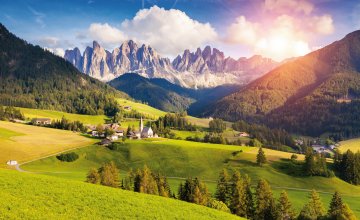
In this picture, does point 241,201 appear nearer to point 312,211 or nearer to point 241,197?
point 241,197

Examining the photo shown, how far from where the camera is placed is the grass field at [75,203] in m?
30.5

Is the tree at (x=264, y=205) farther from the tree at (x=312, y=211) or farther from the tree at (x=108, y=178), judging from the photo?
the tree at (x=108, y=178)

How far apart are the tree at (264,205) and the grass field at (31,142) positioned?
9192 cm

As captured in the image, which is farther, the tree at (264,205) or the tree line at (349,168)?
the tree line at (349,168)

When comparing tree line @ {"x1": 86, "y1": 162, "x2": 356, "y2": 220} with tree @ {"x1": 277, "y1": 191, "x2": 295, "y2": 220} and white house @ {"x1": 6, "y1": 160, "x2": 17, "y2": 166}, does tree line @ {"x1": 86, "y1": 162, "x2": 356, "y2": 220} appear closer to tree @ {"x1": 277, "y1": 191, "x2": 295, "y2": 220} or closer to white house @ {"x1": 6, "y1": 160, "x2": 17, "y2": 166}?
tree @ {"x1": 277, "y1": 191, "x2": 295, "y2": 220}

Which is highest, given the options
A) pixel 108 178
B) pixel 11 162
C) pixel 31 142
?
pixel 31 142

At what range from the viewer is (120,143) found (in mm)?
161875

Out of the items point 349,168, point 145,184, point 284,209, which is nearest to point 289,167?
point 349,168

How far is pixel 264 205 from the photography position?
231 feet

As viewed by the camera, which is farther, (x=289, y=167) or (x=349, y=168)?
(x=289, y=167)

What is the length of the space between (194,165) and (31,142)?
76281 millimetres

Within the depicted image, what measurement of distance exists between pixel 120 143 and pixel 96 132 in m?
40.2

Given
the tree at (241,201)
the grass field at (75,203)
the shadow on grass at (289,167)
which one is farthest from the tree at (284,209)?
the shadow on grass at (289,167)

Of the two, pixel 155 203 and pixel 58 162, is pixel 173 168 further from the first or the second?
pixel 155 203
